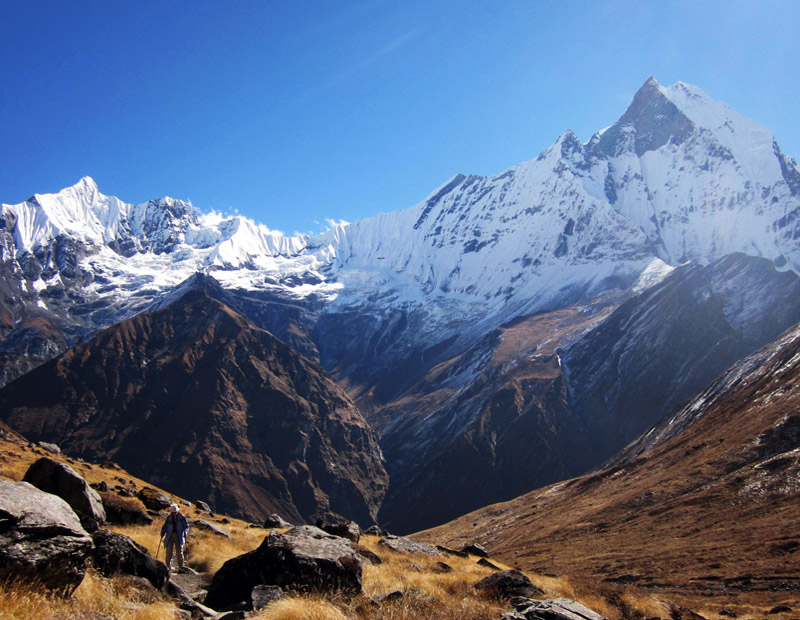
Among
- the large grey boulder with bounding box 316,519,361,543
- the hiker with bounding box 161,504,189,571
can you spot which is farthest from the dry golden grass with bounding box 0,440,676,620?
the large grey boulder with bounding box 316,519,361,543

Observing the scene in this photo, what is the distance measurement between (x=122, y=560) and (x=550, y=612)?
10.9m

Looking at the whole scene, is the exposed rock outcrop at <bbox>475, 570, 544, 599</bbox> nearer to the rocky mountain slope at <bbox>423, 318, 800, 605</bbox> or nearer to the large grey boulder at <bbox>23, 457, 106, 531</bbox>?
the large grey boulder at <bbox>23, 457, 106, 531</bbox>

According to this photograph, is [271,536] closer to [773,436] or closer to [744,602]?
[744,602]

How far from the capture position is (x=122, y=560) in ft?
44.2

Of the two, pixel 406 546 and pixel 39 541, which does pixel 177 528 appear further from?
pixel 406 546

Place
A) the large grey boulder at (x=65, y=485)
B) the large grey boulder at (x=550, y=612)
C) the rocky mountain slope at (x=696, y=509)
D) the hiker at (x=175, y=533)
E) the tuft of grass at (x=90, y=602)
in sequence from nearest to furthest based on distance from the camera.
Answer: the tuft of grass at (x=90, y=602) < the large grey boulder at (x=550, y=612) < the large grey boulder at (x=65, y=485) < the hiker at (x=175, y=533) < the rocky mountain slope at (x=696, y=509)

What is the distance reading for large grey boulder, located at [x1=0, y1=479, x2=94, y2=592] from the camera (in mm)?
10328

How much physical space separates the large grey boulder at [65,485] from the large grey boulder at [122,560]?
4774 millimetres

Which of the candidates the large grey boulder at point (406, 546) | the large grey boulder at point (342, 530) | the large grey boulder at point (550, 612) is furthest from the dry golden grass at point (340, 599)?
the large grey boulder at point (342, 530)

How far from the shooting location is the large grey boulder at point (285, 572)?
1447 cm

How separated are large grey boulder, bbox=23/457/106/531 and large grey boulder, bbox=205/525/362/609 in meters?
5.74

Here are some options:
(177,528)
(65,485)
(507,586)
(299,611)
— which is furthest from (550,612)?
(65,485)

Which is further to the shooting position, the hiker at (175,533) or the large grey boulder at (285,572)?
the hiker at (175,533)

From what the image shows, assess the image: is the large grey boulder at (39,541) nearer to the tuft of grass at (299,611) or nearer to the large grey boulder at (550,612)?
the tuft of grass at (299,611)
